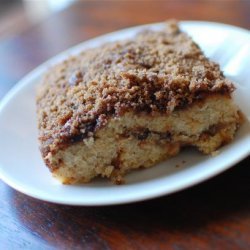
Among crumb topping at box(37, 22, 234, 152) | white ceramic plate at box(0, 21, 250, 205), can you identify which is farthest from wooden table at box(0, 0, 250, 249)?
crumb topping at box(37, 22, 234, 152)

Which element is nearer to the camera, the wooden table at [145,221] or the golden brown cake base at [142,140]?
the wooden table at [145,221]

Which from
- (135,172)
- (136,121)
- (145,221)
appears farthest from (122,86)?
(145,221)

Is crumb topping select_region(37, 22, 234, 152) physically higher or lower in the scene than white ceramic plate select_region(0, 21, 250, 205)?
higher

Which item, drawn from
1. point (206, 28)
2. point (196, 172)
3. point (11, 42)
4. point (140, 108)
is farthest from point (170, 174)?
point (11, 42)

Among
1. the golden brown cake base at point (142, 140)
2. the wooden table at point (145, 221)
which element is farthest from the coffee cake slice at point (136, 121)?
the wooden table at point (145, 221)

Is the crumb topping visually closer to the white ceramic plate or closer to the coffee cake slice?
the coffee cake slice

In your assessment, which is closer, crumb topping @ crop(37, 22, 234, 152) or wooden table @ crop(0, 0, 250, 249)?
wooden table @ crop(0, 0, 250, 249)

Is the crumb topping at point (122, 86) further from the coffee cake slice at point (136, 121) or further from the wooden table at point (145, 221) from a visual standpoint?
the wooden table at point (145, 221)

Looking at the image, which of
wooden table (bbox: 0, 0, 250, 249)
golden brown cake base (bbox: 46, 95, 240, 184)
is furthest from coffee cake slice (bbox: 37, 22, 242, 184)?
wooden table (bbox: 0, 0, 250, 249)
